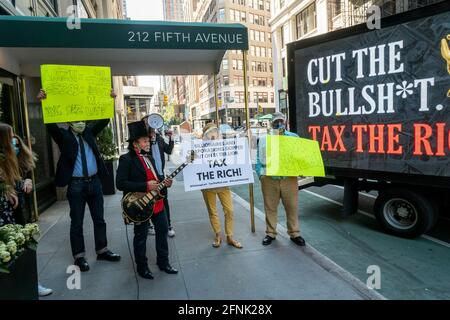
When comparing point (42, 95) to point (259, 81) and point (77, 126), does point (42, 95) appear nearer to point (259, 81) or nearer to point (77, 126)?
point (77, 126)

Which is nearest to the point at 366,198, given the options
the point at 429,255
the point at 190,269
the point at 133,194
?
the point at 429,255

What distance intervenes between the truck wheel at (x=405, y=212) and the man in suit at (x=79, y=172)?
4.27 m

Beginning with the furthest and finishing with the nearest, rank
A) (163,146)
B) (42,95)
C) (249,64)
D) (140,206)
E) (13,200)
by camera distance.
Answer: (249,64)
(163,146)
(42,95)
(140,206)
(13,200)

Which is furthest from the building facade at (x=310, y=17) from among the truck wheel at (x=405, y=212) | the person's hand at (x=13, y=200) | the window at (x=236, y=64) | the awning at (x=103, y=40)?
the window at (x=236, y=64)

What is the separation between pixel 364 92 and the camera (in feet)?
17.5

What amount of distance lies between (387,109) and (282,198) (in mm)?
2010

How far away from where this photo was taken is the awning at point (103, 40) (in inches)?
173

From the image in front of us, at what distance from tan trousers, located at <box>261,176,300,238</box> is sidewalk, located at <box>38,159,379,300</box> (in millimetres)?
269

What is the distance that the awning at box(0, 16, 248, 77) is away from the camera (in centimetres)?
441

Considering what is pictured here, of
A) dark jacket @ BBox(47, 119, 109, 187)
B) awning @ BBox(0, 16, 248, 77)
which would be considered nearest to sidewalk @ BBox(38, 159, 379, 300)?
dark jacket @ BBox(47, 119, 109, 187)

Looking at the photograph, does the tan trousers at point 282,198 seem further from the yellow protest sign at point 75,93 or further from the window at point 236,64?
the window at point 236,64

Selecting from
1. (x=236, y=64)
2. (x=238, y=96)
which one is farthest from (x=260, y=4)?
(x=238, y=96)

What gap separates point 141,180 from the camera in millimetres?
3932

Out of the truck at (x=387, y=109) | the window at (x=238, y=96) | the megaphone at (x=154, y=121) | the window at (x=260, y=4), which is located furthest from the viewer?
the window at (x=260, y=4)
